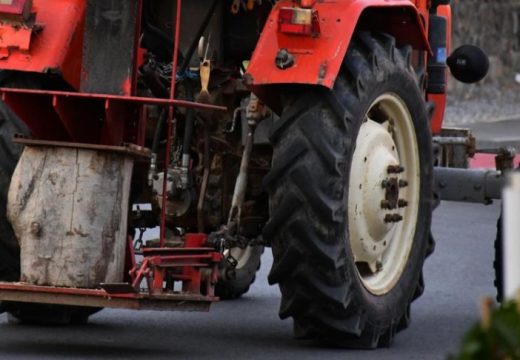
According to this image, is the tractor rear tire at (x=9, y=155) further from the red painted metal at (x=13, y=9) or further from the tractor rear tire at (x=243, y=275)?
the tractor rear tire at (x=243, y=275)

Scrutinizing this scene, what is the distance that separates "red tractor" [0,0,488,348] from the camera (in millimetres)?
5961

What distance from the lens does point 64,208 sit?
5930mm

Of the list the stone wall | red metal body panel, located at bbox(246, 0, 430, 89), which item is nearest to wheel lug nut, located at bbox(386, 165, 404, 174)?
red metal body panel, located at bbox(246, 0, 430, 89)

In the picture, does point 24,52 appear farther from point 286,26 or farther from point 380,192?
point 380,192

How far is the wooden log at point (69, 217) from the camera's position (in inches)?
233

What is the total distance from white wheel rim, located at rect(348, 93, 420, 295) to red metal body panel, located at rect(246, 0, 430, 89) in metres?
0.54

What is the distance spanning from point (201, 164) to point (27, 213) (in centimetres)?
115

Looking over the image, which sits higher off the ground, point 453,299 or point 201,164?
point 201,164

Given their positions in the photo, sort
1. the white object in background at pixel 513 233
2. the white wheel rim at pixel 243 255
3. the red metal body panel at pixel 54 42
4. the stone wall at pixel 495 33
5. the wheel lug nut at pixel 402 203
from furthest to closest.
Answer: the stone wall at pixel 495 33 → the white wheel rim at pixel 243 255 → the wheel lug nut at pixel 402 203 → the red metal body panel at pixel 54 42 → the white object in background at pixel 513 233

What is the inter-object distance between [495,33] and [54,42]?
2175cm

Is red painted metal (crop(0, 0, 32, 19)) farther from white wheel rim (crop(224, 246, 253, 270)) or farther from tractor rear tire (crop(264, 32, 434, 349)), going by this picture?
white wheel rim (crop(224, 246, 253, 270))

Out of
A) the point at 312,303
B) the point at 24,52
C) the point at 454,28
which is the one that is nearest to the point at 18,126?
the point at 24,52

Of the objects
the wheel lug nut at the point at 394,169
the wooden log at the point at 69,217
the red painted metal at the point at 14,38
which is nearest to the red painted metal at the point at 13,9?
the red painted metal at the point at 14,38

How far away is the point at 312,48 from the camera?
243 inches
